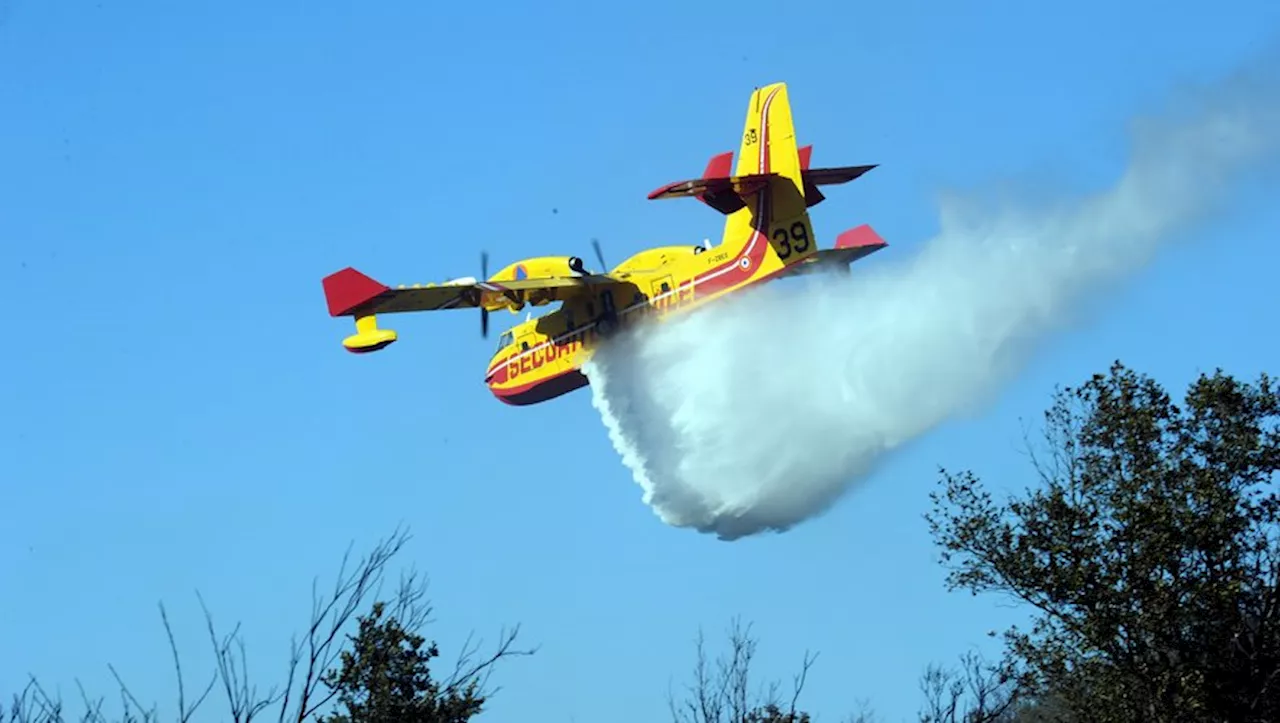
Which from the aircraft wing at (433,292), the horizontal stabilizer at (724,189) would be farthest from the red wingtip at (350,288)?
the horizontal stabilizer at (724,189)

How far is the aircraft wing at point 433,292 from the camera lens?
42531mm

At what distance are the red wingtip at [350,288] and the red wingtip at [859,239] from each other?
1089cm

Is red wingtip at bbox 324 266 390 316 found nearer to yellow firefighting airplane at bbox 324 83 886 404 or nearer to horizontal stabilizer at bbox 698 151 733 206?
yellow firefighting airplane at bbox 324 83 886 404

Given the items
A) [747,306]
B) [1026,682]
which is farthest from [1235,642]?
[747,306]

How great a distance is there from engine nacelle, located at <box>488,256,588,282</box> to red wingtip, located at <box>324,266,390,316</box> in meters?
2.85

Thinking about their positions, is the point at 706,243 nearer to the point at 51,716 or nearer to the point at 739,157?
the point at 739,157

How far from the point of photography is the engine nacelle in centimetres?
4322

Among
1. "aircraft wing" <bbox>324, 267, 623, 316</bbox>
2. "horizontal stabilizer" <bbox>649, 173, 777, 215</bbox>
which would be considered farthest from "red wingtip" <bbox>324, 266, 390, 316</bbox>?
"horizontal stabilizer" <bbox>649, 173, 777, 215</bbox>

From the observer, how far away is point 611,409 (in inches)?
1761

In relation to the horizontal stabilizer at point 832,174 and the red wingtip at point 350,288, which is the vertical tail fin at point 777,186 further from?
the red wingtip at point 350,288

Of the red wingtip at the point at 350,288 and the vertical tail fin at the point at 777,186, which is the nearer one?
the vertical tail fin at the point at 777,186

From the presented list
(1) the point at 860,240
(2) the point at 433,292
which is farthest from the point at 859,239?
(2) the point at 433,292

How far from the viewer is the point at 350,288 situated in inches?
1673

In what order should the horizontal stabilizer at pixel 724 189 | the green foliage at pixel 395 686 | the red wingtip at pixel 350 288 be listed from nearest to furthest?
the green foliage at pixel 395 686 < the horizontal stabilizer at pixel 724 189 < the red wingtip at pixel 350 288
